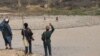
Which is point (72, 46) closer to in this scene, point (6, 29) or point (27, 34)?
point (27, 34)

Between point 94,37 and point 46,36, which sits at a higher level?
point 46,36

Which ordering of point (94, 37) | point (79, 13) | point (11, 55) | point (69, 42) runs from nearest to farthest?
point (11, 55)
point (69, 42)
point (94, 37)
point (79, 13)

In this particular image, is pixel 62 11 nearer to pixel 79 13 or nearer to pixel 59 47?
pixel 79 13

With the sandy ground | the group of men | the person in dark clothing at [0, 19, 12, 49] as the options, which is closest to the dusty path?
the sandy ground

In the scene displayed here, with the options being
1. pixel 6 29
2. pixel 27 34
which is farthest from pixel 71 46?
pixel 6 29

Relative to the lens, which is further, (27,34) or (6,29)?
(6,29)

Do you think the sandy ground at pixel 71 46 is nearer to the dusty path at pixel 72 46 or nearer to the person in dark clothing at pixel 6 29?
the dusty path at pixel 72 46

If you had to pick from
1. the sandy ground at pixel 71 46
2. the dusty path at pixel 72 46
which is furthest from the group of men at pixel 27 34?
the dusty path at pixel 72 46

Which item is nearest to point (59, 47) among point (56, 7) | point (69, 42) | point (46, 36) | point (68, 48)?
point (68, 48)

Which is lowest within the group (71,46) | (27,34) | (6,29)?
(71,46)

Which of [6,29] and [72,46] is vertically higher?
[6,29]

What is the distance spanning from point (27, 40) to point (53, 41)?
21.2 ft

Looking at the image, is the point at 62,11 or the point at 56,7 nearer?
the point at 62,11

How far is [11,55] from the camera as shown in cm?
1653
